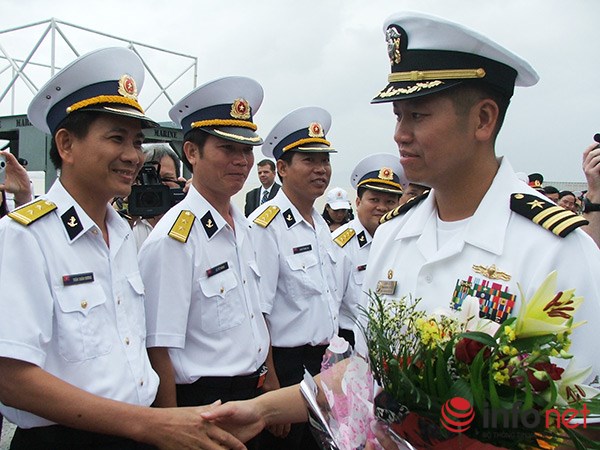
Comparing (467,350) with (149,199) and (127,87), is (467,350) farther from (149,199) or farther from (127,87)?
(149,199)

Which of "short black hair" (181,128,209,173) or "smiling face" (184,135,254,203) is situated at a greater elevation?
"short black hair" (181,128,209,173)

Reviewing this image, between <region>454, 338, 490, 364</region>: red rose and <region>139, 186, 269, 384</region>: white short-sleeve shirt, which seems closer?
<region>454, 338, 490, 364</region>: red rose

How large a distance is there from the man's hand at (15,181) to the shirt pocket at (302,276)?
182 centimetres

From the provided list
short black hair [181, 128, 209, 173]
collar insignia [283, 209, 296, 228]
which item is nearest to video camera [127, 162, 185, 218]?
short black hair [181, 128, 209, 173]

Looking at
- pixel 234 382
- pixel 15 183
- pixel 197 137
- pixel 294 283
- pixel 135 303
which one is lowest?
pixel 234 382

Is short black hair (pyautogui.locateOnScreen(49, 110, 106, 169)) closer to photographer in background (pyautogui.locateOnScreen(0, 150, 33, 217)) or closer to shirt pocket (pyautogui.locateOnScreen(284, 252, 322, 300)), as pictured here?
photographer in background (pyautogui.locateOnScreen(0, 150, 33, 217))

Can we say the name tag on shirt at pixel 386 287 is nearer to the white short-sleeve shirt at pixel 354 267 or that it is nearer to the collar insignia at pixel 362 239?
the white short-sleeve shirt at pixel 354 267

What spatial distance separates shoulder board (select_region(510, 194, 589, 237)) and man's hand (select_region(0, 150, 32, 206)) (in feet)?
9.89

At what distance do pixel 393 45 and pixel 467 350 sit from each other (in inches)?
44.5

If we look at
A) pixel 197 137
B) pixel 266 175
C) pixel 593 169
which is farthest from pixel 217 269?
pixel 266 175

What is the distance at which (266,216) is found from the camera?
398 centimetres

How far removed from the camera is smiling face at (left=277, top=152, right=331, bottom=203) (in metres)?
4.26

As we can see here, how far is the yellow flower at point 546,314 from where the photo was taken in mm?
1159

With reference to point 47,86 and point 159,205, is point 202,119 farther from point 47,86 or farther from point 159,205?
point 47,86
